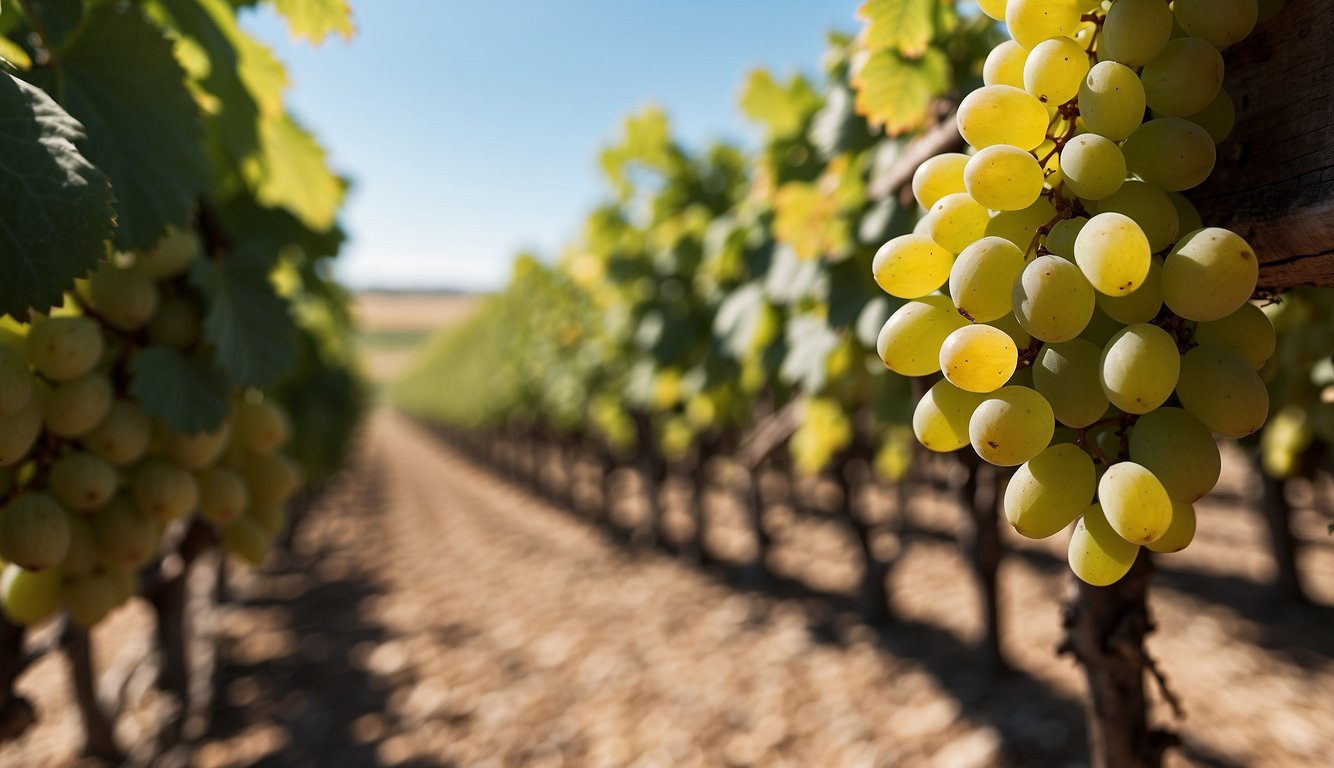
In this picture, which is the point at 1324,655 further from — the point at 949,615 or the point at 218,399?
the point at 218,399

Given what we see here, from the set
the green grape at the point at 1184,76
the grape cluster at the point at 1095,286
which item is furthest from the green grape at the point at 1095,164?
the green grape at the point at 1184,76

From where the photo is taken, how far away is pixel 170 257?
1.45m

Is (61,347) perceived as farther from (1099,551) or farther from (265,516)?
(1099,551)

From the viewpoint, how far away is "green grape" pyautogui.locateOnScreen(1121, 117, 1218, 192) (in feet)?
2.75

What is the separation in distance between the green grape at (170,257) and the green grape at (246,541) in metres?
0.58

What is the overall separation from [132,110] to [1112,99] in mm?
1445

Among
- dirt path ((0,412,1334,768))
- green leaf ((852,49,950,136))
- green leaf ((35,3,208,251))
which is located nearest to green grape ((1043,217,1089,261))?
green leaf ((852,49,950,136))

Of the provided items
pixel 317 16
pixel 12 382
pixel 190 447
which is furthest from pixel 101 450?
pixel 317 16

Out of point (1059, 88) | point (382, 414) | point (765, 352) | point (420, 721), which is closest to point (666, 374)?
point (765, 352)

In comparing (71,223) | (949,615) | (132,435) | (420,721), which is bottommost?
(420,721)

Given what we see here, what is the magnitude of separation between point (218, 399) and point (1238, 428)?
159 cm

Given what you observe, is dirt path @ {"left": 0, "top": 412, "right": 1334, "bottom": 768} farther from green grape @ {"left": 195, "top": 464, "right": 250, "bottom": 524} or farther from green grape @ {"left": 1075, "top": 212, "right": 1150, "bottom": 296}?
green grape @ {"left": 1075, "top": 212, "right": 1150, "bottom": 296}

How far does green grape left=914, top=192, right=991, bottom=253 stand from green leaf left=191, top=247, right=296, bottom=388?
127cm

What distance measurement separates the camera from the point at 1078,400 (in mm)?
826
